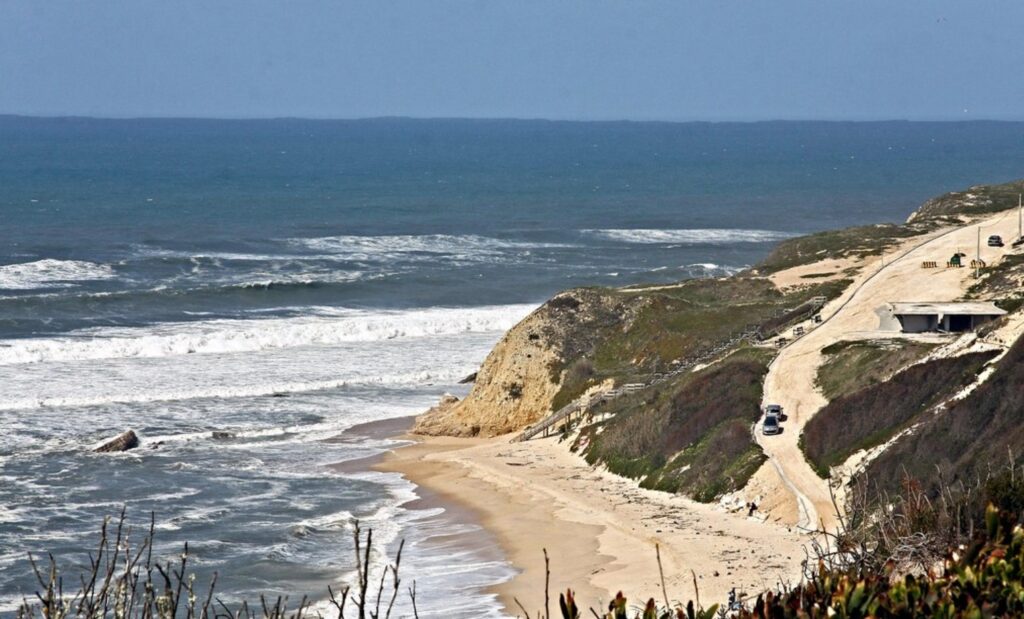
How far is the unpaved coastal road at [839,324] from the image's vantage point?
3512 cm

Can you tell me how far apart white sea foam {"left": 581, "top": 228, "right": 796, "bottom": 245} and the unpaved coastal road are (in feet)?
139

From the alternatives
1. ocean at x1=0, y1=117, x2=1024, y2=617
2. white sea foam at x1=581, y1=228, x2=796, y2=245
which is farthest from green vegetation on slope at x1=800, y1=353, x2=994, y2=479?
white sea foam at x1=581, y1=228, x2=796, y2=245

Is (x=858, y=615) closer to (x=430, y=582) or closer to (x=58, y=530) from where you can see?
(x=430, y=582)

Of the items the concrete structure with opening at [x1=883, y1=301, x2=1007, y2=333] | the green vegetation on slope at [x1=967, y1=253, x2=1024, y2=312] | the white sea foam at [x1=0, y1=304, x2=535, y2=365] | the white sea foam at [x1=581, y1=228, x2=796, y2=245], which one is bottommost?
the white sea foam at [x1=0, y1=304, x2=535, y2=365]

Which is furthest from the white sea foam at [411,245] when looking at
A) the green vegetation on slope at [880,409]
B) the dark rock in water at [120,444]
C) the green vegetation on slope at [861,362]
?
the green vegetation on slope at [880,409]

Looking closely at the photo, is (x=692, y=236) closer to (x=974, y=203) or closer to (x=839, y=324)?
(x=974, y=203)

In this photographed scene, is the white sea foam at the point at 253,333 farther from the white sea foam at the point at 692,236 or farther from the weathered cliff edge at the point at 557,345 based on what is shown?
the white sea foam at the point at 692,236

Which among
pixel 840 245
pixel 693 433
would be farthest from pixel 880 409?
pixel 840 245

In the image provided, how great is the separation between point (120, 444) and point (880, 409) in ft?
76.1

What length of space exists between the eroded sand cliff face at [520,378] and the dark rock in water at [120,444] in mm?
9203

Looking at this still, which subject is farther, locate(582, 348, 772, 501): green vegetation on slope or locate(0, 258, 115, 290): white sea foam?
locate(0, 258, 115, 290): white sea foam

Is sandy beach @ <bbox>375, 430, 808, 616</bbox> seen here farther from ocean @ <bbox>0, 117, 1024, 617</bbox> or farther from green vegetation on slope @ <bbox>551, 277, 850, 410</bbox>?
green vegetation on slope @ <bbox>551, 277, 850, 410</bbox>

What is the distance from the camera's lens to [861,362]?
4266cm

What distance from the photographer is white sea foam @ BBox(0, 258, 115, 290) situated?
272 feet
